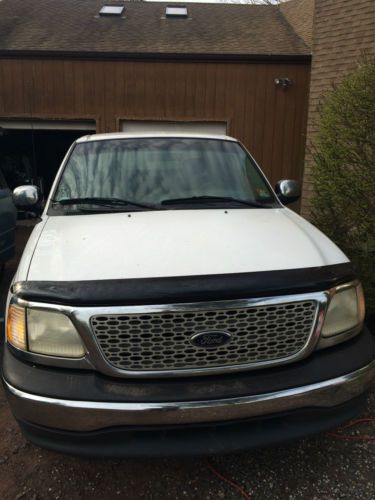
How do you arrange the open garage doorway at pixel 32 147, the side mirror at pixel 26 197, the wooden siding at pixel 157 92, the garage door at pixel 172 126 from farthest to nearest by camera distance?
the open garage doorway at pixel 32 147
the garage door at pixel 172 126
the wooden siding at pixel 157 92
the side mirror at pixel 26 197

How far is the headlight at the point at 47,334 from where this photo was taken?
1964 millimetres

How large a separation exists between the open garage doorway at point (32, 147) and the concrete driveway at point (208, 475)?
8534 mm

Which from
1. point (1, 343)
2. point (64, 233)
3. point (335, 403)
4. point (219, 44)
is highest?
point (219, 44)

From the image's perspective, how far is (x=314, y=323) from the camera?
6.82 feet

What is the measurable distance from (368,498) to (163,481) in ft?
3.52

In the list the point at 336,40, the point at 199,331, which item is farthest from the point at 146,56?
the point at 199,331

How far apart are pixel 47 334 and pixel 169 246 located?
2.48 ft

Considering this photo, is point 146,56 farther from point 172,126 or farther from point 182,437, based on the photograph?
point 182,437

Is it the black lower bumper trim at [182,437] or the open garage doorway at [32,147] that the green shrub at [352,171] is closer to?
the black lower bumper trim at [182,437]

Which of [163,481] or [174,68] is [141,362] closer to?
[163,481]

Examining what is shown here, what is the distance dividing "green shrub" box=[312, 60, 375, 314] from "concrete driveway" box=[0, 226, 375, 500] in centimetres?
170

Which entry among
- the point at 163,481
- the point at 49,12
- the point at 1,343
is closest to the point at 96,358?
the point at 163,481

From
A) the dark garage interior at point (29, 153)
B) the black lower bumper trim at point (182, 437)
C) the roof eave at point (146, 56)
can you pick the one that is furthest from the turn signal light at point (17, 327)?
the dark garage interior at point (29, 153)

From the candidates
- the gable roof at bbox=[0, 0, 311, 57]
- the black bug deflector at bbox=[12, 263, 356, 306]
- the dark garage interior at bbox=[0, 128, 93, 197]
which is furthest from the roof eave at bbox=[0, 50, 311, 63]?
the black bug deflector at bbox=[12, 263, 356, 306]
